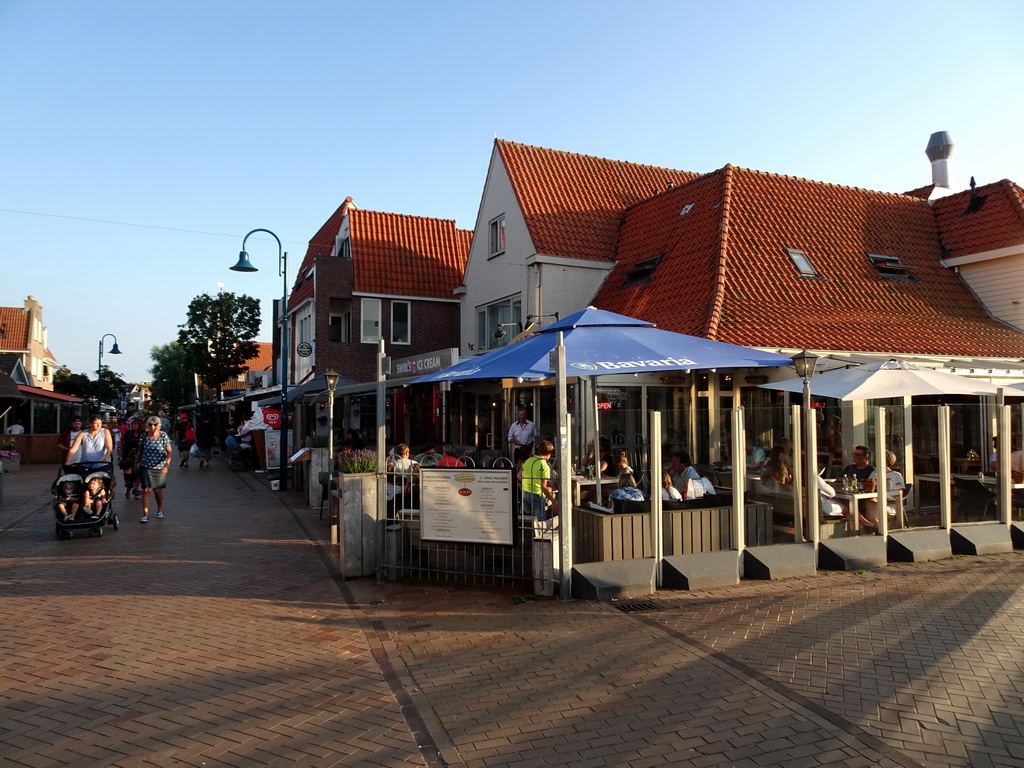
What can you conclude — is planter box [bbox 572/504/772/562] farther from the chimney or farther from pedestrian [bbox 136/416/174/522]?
the chimney

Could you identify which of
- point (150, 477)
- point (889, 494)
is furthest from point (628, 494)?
point (150, 477)

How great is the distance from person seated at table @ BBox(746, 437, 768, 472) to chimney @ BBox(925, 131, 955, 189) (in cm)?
1970

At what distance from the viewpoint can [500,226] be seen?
2208cm

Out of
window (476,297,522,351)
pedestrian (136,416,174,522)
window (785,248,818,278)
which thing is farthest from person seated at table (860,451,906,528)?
window (476,297,522,351)

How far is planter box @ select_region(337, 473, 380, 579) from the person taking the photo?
809 centimetres

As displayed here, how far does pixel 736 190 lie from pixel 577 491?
11709 millimetres

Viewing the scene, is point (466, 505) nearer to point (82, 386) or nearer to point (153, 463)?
point (153, 463)

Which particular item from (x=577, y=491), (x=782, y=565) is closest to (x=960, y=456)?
(x=782, y=565)

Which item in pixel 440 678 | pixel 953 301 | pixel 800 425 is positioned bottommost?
pixel 440 678

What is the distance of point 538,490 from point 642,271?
11.9 m

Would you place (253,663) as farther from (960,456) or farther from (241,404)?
(241,404)

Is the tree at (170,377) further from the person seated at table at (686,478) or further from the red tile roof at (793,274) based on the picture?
the person seated at table at (686,478)

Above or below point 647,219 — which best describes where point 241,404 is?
below

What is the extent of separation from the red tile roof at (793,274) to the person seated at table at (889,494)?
485 cm
